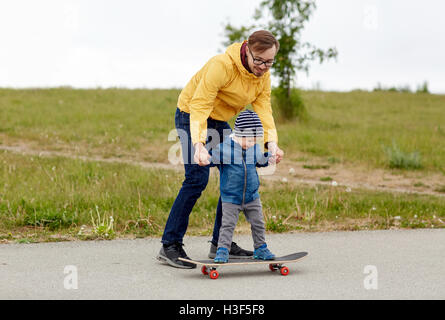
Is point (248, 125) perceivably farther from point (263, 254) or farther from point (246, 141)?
point (263, 254)

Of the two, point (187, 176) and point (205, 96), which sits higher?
point (205, 96)

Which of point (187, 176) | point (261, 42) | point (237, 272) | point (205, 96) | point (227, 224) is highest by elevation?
point (261, 42)

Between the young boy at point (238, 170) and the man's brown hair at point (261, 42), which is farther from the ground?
the man's brown hair at point (261, 42)

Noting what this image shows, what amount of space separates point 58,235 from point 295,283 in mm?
2838

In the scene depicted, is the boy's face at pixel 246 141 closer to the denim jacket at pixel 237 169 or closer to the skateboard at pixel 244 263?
the denim jacket at pixel 237 169

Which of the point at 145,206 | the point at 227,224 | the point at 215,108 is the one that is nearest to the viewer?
the point at 227,224

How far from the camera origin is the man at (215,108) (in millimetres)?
4652

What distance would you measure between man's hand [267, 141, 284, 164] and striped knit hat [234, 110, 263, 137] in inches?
8.0

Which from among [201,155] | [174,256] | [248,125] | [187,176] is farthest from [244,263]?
[248,125]

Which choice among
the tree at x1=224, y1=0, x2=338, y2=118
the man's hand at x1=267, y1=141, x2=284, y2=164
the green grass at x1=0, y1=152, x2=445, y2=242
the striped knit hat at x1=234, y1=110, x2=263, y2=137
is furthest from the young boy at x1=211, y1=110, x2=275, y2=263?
the tree at x1=224, y1=0, x2=338, y2=118

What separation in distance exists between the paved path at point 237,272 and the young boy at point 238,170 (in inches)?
15.3

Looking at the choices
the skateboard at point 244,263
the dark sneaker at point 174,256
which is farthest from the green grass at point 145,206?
the skateboard at point 244,263

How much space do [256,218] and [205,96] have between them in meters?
1.03

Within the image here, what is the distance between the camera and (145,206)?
7391mm
